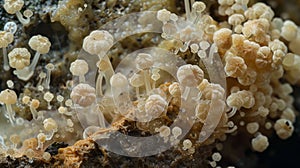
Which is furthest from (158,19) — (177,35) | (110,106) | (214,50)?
(110,106)

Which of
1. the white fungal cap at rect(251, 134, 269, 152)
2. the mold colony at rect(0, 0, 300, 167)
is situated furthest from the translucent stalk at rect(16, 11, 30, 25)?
the white fungal cap at rect(251, 134, 269, 152)

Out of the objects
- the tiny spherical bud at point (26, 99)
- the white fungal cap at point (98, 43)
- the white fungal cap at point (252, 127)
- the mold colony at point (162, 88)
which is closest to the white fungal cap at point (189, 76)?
the mold colony at point (162, 88)

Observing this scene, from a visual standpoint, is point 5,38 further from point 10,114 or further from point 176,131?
point 176,131

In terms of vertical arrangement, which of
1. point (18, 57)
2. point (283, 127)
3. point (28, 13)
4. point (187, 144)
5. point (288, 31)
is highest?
point (28, 13)

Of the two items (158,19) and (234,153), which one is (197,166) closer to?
(234,153)

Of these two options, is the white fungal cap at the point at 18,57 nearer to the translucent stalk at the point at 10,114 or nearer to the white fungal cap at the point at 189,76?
Answer: the translucent stalk at the point at 10,114

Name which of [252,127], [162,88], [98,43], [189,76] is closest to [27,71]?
[98,43]

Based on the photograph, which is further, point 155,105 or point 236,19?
point 236,19
